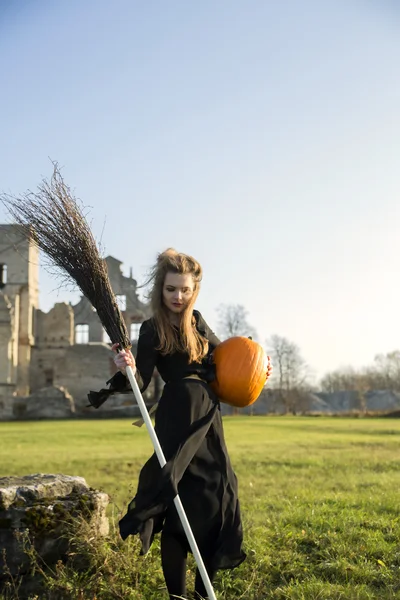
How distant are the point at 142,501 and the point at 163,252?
1560mm

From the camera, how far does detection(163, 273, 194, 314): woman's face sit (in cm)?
395

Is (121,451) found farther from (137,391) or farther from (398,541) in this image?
(137,391)

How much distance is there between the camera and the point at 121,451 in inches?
572

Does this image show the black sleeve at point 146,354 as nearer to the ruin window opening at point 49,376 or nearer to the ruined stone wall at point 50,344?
the ruined stone wall at point 50,344

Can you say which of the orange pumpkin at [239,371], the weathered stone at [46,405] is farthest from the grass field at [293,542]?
the weathered stone at [46,405]

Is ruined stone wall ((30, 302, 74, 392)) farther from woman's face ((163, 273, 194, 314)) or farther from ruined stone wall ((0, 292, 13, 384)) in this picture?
woman's face ((163, 273, 194, 314))

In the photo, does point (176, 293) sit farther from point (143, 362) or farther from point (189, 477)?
point (189, 477)

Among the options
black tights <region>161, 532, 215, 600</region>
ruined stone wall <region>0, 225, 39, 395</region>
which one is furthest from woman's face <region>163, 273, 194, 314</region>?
ruined stone wall <region>0, 225, 39, 395</region>

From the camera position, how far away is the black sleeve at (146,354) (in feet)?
12.8

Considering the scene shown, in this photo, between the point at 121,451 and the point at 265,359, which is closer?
the point at 265,359

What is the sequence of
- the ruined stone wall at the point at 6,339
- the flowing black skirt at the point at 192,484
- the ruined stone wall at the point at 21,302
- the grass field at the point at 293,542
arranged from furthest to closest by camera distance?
the ruined stone wall at the point at 21,302
the ruined stone wall at the point at 6,339
the grass field at the point at 293,542
the flowing black skirt at the point at 192,484

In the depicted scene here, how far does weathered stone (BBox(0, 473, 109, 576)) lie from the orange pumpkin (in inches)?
52.4

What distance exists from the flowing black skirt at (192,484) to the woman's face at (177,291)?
1.64 ft

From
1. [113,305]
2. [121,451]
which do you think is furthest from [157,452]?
[121,451]
